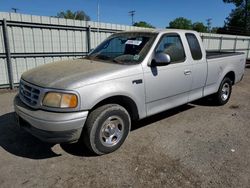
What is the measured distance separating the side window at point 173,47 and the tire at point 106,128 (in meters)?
1.40

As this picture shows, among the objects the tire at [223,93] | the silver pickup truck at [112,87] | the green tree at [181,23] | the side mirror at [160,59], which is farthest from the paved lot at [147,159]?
the green tree at [181,23]

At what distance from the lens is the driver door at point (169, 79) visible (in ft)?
12.4

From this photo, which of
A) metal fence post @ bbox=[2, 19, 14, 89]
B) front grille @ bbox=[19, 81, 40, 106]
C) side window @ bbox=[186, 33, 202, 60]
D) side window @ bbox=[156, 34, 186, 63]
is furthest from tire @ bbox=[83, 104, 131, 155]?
metal fence post @ bbox=[2, 19, 14, 89]

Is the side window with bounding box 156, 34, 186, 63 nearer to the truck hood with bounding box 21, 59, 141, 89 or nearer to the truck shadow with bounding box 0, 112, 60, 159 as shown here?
the truck hood with bounding box 21, 59, 141, 89

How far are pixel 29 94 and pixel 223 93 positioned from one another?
4.83 m

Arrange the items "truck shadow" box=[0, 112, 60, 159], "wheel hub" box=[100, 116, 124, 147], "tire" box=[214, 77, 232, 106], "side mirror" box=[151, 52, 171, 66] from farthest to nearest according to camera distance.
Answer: "tire" box=[214, 77, 232, 106]
"side mirror" box=[151, 52, 171, 66]
"truck shadow" box=[0, 112, 60, 159]
"wheel hub" box=[100, 116, 124, 147]

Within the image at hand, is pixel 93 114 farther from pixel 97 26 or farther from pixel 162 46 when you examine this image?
pixel 97 26

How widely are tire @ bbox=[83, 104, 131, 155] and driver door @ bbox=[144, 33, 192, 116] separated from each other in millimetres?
599

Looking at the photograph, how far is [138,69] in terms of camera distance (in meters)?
3.56

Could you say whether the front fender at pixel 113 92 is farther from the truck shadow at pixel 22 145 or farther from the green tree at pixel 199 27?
the green tree at pixel 199 27

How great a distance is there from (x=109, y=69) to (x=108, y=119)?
0.75 meters

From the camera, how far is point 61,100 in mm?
2871

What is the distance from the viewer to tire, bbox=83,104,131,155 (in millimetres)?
3131

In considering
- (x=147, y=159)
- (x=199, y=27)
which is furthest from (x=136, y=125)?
(x=199, y=27)
